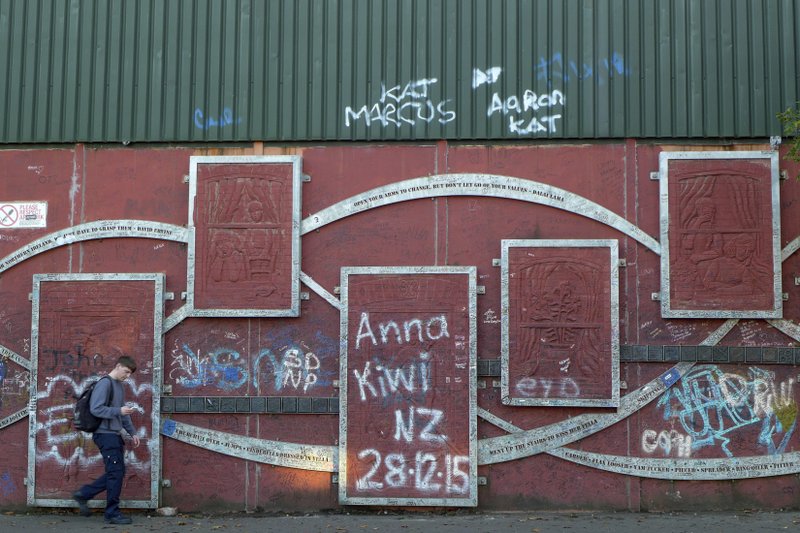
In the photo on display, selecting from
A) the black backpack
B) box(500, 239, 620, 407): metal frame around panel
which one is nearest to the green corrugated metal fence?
box(500, 239, 620, 407): metal frame around panel

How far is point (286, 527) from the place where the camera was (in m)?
9.84

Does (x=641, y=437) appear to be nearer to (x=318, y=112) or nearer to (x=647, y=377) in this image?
(x=647, y=377)

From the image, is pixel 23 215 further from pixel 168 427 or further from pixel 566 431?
pixel 566 431

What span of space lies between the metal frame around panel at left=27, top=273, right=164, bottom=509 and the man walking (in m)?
0.40

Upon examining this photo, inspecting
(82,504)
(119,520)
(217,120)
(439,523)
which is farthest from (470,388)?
(82,504)

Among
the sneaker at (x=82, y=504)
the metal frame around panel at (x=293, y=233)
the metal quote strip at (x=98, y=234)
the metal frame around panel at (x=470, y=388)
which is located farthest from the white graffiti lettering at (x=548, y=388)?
the sneaker at (x=82, y=504)

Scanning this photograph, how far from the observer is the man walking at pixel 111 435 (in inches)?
385

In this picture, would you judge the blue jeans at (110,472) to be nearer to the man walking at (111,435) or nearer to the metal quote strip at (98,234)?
the man walking at (111,435)

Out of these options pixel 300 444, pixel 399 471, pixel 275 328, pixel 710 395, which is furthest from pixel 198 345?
pixel 710 395

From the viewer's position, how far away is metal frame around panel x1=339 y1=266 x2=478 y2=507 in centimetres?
1018

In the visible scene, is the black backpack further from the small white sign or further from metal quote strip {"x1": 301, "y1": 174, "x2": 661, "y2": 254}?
metal quote strip {"x1": 301, "y1": 174, "x2": 661, "y2": 254}

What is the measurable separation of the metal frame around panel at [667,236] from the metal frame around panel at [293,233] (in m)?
3.76

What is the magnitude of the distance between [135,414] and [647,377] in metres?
5.33

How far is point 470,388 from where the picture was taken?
1025cm
